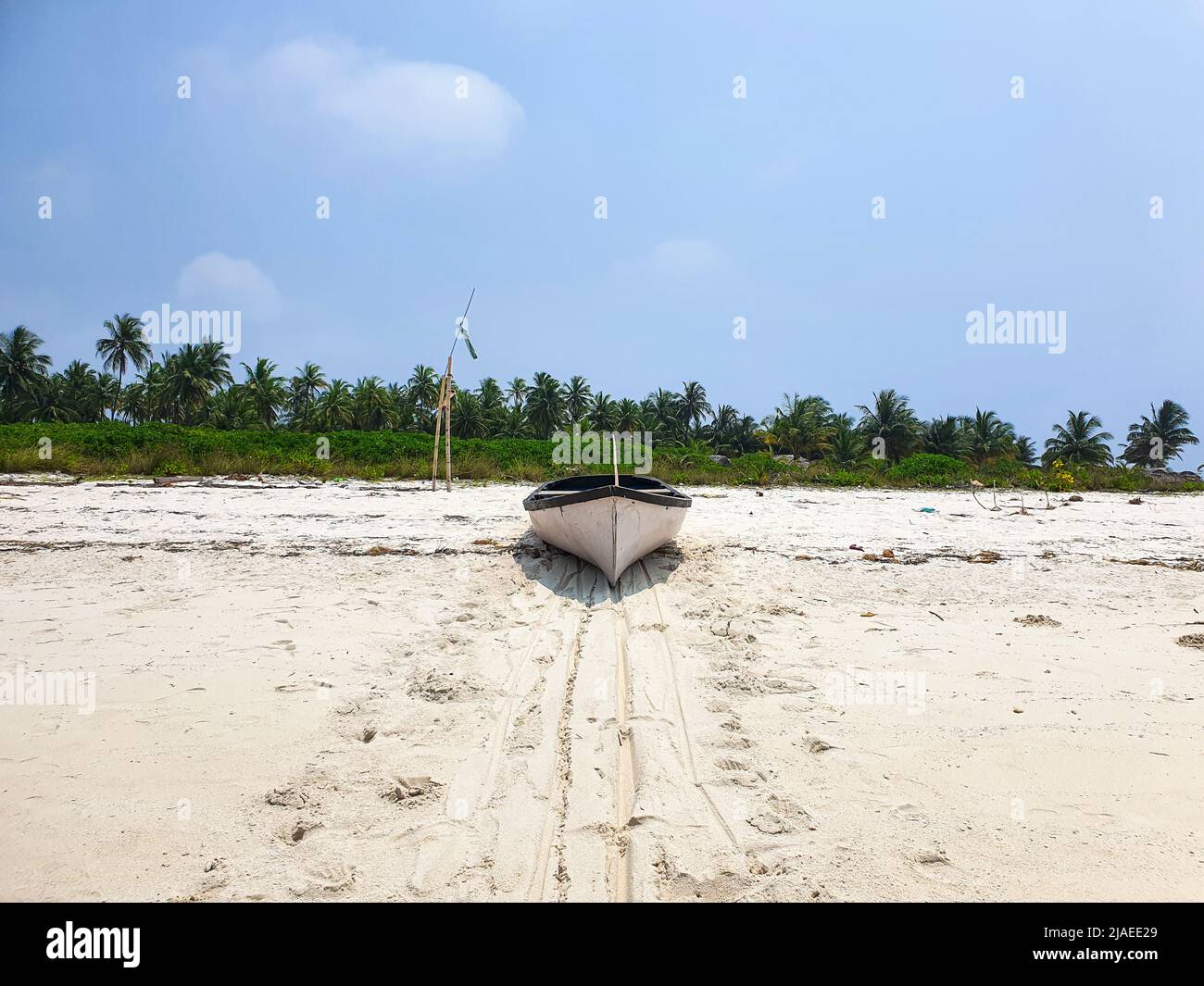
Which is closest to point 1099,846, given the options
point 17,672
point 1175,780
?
point 1175,780

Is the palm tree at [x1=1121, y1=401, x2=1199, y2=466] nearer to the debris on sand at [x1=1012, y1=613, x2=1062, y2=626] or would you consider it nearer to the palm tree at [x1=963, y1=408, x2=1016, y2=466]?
the palm tree at [x1=963, y1=408, x2=1016, y2=466]

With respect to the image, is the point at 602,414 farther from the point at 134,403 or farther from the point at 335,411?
the point at 134,403

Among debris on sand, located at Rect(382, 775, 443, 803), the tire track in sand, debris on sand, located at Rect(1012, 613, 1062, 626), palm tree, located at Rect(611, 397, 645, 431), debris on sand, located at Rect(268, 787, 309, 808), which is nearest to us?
the tire track in sand

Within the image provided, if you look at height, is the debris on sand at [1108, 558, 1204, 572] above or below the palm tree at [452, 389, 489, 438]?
below

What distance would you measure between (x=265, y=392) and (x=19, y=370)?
1831 cm

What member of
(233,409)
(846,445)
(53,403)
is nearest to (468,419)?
(233,409)

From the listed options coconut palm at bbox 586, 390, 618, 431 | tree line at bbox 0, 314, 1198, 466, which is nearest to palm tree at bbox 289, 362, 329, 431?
tree line at bbox 0, 314, 1198, 466

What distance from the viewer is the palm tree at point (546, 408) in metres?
53.2

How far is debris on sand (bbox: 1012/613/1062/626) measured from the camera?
18.8 feet

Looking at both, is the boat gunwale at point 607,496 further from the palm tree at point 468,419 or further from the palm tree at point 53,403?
the palm tree at point 53,403

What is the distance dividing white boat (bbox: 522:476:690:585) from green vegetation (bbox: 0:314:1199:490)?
10618 millimetres

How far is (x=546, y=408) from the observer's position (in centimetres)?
5347
